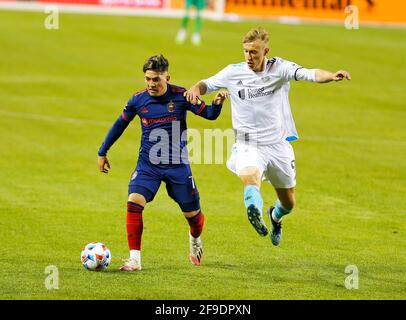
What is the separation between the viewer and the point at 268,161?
12.7 metres

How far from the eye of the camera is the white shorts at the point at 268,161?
12.5m

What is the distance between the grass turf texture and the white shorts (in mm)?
1032

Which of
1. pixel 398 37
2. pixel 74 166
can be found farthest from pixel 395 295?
pixel 398 37

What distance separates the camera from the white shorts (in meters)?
12.5

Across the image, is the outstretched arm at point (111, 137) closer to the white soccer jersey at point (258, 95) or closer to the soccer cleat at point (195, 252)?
the white soccer jersey at point (258, 95)

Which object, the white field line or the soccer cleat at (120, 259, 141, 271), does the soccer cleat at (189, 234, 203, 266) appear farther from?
the white field line

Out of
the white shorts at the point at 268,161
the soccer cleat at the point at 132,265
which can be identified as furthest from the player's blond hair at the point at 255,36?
the soccer cleat at the point at 132,265

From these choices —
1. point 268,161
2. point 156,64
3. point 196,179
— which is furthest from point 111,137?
point 196,179

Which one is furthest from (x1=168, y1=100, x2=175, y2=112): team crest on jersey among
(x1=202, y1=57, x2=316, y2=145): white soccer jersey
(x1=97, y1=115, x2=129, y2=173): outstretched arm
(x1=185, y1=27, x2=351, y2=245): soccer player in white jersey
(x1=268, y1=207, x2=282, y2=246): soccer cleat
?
(x1=268, y1=207, x2=282, y2=246): soccer cleat

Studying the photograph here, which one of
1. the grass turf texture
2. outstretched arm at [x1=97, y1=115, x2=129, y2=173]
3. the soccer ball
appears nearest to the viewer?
the grass turf texture

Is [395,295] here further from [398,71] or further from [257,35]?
[398,71]
